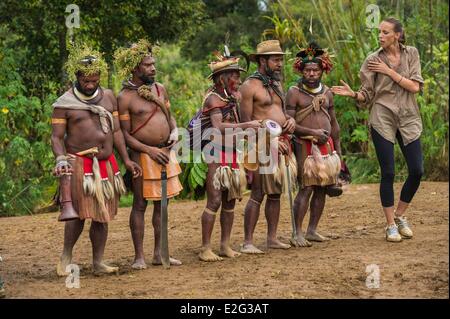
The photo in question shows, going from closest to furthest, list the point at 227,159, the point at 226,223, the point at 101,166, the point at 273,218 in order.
A: the point at 101,166 → the point at 227,159 → the point at 226,223 → the point at 273,218

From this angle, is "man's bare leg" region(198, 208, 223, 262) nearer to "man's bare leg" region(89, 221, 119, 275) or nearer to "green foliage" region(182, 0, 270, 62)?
"man's bare leg" region(89, 221, 119, 275)

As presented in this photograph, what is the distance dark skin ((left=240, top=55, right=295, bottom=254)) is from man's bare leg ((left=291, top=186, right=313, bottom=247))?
0.16 metres

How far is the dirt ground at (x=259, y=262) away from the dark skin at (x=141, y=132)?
0.34 metres

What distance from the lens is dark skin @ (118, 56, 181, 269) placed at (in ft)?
24.1

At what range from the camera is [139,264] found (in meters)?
7.39

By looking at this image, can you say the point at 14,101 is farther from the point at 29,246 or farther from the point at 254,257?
the point at 254,257

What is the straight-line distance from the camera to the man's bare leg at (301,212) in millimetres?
8258

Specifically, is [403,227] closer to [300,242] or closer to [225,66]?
[300,242]

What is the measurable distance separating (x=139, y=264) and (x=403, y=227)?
2.48 metres

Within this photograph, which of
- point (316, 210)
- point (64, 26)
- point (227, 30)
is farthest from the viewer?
point (227, 30)

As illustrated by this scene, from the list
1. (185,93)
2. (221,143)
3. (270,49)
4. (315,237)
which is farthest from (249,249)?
(185,93)

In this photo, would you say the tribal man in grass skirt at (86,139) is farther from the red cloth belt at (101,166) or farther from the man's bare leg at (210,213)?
the man's bare leg at (210,213)
